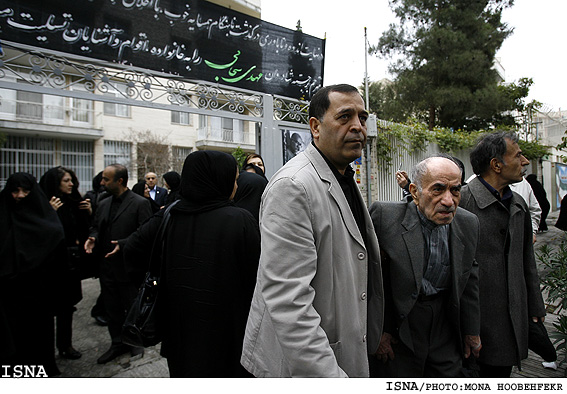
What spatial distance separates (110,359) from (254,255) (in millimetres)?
2342

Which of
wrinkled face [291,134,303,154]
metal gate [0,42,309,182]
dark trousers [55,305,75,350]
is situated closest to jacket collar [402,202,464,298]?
dark trousers [55,305,75,350]

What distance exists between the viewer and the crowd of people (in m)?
1.33

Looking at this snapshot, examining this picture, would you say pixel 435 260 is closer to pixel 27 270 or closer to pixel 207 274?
pixel 207 274

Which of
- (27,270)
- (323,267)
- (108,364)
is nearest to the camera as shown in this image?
(323,267)

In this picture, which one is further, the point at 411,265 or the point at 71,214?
the point at 71,214

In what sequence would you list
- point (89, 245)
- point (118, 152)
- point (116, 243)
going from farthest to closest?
1. point (118, 152)
2. point (89, 245)
3. point (116, 243)

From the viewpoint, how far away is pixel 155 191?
684 cm

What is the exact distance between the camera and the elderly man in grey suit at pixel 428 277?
71.8 inches

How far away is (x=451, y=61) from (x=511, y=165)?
49.0 feet

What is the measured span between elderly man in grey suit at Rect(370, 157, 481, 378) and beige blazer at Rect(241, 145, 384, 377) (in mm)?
497

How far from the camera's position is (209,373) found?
203cm

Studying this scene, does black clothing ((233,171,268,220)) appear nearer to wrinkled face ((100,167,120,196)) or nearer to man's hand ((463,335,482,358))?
wrinkled face ((100,167,120,196))

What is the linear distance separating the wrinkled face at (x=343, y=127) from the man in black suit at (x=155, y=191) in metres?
5.70

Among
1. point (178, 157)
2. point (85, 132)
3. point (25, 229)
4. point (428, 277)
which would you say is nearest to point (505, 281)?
point (428, 277)
